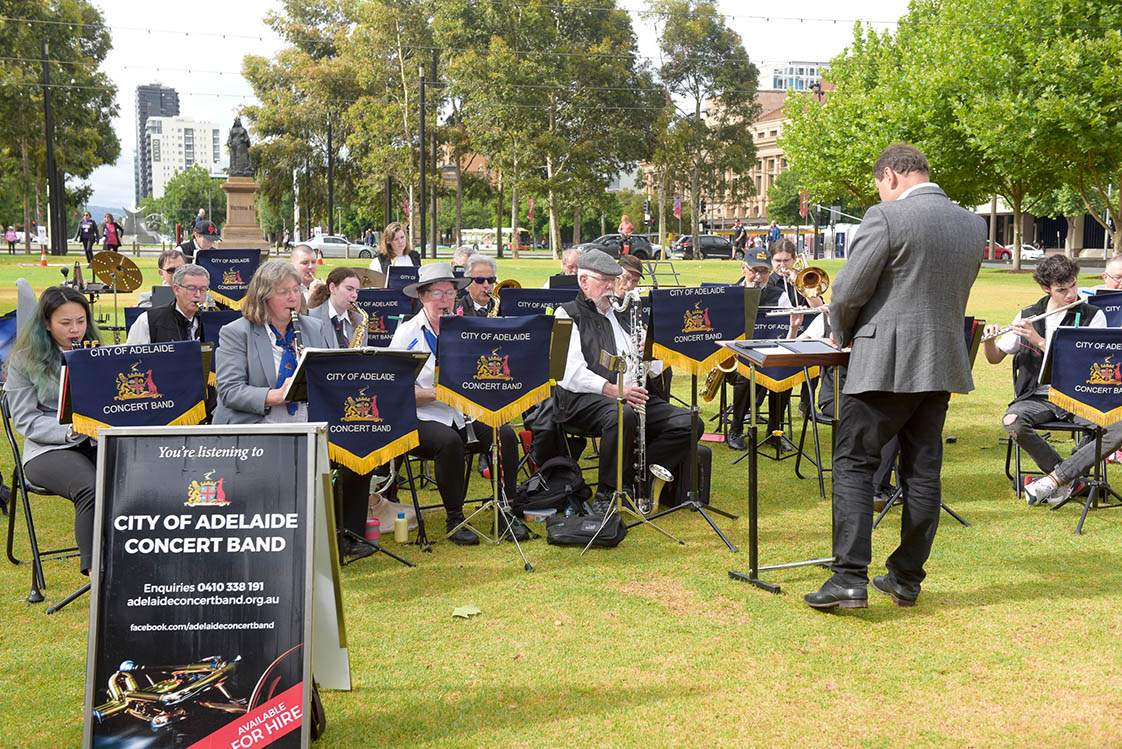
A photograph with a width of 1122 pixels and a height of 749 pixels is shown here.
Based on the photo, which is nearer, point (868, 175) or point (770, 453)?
point (770, 453)

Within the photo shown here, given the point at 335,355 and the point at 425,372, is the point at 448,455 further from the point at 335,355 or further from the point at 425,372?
the point at 335,355

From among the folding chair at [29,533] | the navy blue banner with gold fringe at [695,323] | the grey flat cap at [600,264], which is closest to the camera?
the folding chair at [29,533]

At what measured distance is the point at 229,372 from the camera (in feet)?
18.6

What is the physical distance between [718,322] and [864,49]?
43311 mm

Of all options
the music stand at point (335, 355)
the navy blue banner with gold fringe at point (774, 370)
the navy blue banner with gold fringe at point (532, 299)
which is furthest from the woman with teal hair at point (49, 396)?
the navy blue banner with gold fringe at point (774, 370)

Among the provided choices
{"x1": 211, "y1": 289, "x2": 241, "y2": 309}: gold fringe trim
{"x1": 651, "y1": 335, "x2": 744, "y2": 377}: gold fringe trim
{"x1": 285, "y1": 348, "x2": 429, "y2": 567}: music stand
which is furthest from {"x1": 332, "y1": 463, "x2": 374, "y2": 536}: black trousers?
{"x1": 211, "y1": 289, "x2": 241, "y2": 309}: gold fringe trim

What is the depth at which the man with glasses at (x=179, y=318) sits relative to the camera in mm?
7535

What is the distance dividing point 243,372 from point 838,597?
10.8 ft

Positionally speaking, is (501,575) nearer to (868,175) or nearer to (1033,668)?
(1033,668)

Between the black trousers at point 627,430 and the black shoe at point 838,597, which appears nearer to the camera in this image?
the black shoe at point 838,597

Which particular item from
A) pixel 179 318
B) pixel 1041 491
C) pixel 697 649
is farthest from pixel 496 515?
pixel 1041 491

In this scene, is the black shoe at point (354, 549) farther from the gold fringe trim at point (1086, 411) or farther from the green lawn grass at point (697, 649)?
the gold fringe trim at point (1086, 411)

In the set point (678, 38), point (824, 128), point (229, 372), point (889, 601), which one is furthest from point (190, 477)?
point (678, 38)

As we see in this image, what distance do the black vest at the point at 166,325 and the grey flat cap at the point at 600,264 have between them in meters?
3.01
